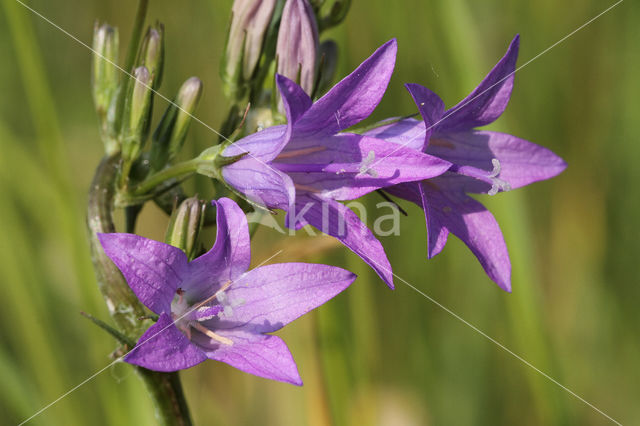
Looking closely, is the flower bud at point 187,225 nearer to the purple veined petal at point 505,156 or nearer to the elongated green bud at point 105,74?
the elongated green bud at point 105,74

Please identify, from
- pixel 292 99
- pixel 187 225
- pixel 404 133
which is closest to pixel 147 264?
pixel 187 225

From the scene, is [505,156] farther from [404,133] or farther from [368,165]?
[368,165]

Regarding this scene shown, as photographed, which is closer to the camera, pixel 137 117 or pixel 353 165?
pixel 353 165

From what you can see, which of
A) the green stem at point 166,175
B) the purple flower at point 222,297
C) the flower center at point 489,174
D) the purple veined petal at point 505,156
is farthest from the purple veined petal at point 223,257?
the purple veined petal at point 505,156

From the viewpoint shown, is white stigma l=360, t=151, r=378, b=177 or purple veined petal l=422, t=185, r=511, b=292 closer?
white stigma l=360, t=151, r=378, b=177

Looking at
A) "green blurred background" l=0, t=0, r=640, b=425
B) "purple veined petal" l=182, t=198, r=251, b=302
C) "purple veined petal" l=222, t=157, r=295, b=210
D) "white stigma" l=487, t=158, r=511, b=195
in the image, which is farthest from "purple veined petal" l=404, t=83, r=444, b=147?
"green blurred background" l=0, t=0, r=640, b=425

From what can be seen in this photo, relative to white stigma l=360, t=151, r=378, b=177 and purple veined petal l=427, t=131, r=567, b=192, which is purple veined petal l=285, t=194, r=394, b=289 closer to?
white stigma l=360, t=151, r=378, b=177
